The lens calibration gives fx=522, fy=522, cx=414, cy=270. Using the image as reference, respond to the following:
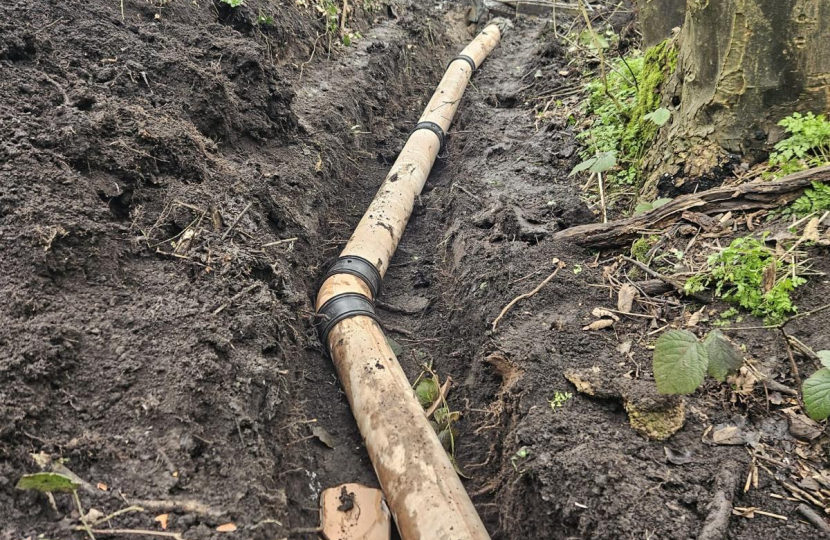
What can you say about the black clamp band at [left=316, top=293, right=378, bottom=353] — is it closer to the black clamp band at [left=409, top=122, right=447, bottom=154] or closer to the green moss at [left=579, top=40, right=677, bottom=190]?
the green moss at [left=579, top=40, right=677, bottom=190]

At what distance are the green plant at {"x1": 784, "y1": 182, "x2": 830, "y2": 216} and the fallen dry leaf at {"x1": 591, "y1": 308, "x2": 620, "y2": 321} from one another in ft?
3.18

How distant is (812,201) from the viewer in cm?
255

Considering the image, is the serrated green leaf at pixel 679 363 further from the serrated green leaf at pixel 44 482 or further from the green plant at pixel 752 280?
the serrated green leaf at pixel 44 482

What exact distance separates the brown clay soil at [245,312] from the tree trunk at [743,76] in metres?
0.85

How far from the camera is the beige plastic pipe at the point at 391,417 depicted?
94.7 inches

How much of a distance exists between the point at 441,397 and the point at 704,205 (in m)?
1.91

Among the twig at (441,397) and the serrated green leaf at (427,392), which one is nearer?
the twig at (441,397)

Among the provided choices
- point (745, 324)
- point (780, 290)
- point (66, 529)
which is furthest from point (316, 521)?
point (780, 290)

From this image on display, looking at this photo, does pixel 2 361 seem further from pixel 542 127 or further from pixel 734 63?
pixel 542 127

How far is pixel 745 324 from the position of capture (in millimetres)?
2393

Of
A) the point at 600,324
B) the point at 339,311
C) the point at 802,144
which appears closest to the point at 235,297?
the point at 339,311

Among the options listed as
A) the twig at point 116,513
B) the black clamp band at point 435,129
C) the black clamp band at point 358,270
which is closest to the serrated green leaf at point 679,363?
the twig at point 116,513

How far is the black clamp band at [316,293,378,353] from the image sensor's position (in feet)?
11.3

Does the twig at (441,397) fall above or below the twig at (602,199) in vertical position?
below
